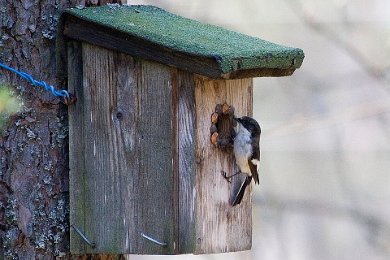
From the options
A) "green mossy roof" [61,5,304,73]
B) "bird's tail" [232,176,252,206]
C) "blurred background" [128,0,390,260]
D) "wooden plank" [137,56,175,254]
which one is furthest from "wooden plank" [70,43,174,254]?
"blurred background" [128,0,390,260]

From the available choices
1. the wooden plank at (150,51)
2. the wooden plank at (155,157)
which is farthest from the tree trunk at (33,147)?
the wooden plank at (155,157)

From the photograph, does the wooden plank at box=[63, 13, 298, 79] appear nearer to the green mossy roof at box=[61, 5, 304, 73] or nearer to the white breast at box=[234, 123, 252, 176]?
the green mossy roof at box=[61, 5, 304, 73]

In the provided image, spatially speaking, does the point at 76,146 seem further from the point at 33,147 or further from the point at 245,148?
the point at 245,148

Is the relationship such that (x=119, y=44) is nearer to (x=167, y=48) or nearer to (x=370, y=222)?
(x=167, y=48)

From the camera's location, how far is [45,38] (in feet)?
11.3

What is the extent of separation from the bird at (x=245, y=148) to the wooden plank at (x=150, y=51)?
0.65 feet

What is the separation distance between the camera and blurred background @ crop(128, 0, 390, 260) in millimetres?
7234

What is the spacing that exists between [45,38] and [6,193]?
1.88 ft

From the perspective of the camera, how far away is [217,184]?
10.9 ft

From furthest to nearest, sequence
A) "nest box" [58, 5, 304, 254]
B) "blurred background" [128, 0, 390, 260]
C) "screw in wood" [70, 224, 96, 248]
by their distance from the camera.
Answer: "blurred background" [128, 0, 390, 260] → "screw in wood" [70, 224, 96, 248] → "nest box" [58, 5, 304, 254]

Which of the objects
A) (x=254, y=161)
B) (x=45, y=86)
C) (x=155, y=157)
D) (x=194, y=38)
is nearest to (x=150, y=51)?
(x=194, y=38)

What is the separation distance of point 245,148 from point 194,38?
434 mm

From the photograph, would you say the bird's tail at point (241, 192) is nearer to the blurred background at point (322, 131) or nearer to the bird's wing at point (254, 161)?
the bird's wing at point (254, 161)

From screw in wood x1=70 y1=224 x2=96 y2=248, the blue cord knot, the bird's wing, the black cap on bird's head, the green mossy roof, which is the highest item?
the green mossy roof
